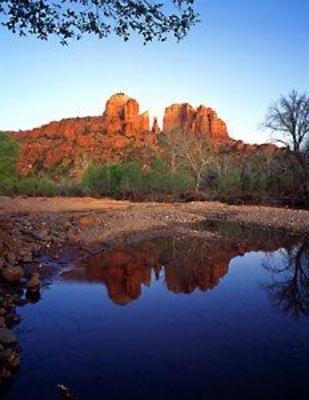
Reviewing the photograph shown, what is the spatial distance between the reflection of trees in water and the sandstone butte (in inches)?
1903

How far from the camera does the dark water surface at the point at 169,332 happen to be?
6.59 m

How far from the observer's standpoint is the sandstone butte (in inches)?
2958

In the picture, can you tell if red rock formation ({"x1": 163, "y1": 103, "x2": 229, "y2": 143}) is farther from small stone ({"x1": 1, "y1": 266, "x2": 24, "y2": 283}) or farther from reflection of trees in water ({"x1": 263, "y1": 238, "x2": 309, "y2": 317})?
small stone ({"x1": 1, "y1": 266, "x2": 24, "y2": 283})

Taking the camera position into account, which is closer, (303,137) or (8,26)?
(8,26)

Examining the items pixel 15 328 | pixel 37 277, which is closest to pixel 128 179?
pixel 37 277

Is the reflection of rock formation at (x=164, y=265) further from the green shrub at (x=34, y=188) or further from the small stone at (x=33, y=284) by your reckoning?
the green shrub at (x=34, y=188)

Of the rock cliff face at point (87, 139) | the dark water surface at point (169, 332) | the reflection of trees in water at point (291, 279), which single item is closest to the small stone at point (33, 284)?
the dark water surface at point (169, 332)

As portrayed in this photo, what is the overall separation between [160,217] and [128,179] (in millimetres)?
21109

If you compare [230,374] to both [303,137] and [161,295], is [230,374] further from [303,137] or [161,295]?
[303,137]

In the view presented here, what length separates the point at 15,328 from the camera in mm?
8680

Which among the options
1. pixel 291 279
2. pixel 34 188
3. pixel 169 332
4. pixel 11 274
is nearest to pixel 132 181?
pixel 34 188

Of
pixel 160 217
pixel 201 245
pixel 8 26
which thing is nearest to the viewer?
pixel 8 26

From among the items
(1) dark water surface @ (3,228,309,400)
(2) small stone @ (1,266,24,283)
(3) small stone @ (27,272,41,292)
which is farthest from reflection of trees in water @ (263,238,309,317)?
(2) small stone @ (1,266,24,283)

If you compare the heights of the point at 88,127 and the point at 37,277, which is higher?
the point at 88,127
